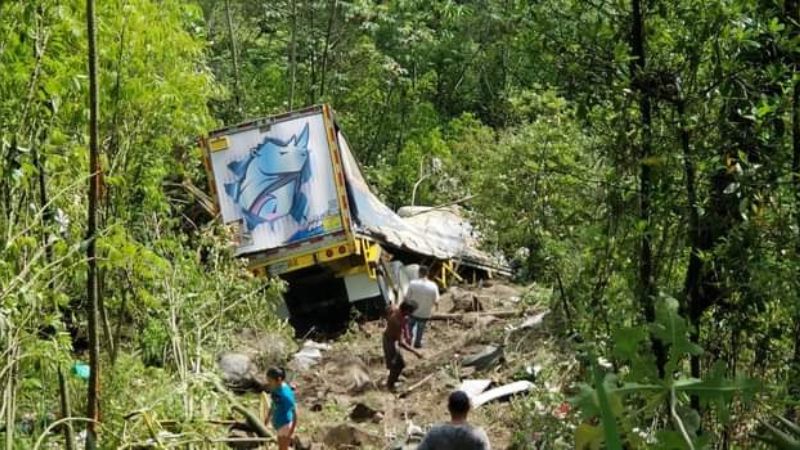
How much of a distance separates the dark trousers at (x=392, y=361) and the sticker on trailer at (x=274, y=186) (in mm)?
3331

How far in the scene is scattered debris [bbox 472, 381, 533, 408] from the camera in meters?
12.7

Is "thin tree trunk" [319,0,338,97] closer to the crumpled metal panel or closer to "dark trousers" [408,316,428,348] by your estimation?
the crumpled metal panel

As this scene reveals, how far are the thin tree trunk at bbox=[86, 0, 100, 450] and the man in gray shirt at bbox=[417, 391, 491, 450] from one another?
196 centimetres

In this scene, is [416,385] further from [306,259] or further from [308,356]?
[306,259]

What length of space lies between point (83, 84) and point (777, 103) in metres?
4.42

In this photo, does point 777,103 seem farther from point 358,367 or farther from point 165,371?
point 358,367

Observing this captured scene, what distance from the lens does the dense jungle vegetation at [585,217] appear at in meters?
4.94

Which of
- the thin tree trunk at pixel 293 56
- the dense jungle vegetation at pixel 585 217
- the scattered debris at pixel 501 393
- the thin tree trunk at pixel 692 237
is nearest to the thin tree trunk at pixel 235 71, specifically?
the thin tree trunk at pixel 293 56

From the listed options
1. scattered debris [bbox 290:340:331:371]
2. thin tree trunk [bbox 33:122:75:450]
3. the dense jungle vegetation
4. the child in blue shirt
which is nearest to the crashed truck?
scattered debris [bbox 290:340:331:371]

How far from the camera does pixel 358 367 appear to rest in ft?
50.0

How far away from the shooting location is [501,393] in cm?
1280

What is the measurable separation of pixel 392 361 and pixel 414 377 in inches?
30.3

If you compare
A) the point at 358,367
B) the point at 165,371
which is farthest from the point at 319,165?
the point at 165,371

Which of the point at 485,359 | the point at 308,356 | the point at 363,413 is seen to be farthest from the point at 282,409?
the point at 308,356
